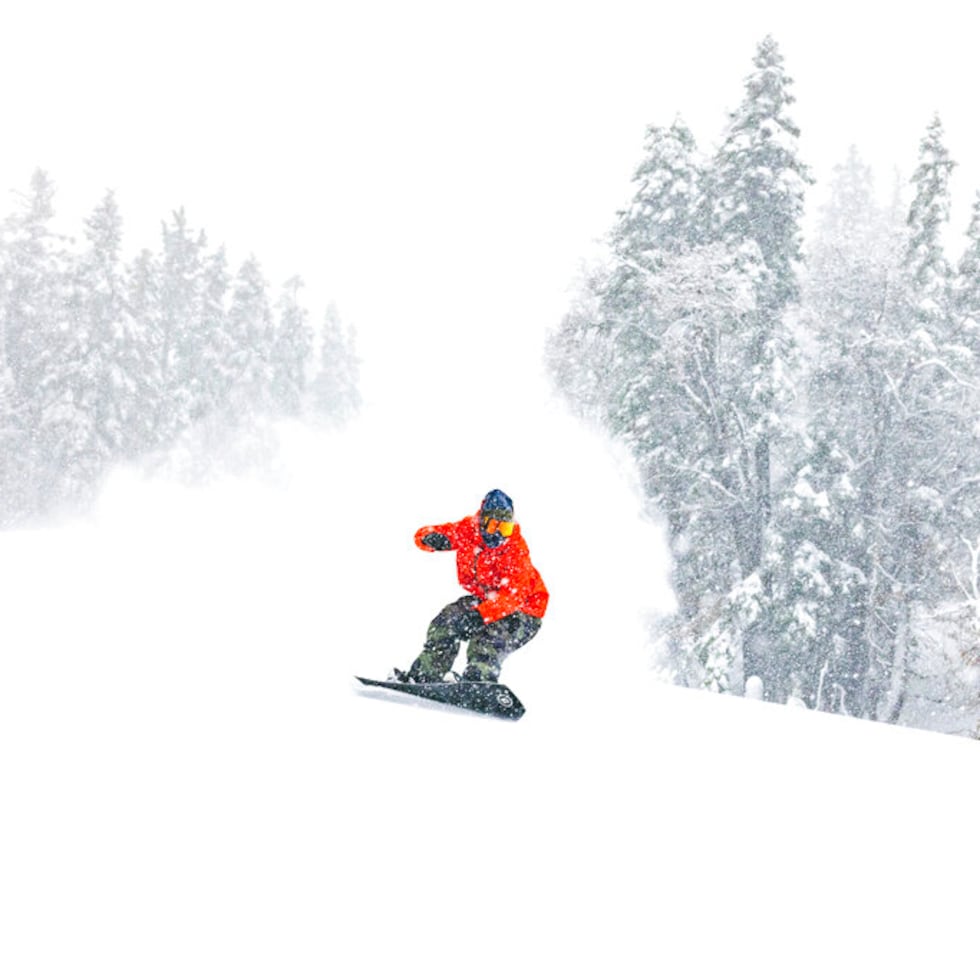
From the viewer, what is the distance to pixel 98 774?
15.3 feet

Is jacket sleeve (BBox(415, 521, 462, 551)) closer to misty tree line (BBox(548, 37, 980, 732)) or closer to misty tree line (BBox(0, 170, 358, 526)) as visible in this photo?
misty tree line (BBox(548, 37, 980, 732))

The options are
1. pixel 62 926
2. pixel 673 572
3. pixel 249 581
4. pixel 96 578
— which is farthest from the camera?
pixel 673 572

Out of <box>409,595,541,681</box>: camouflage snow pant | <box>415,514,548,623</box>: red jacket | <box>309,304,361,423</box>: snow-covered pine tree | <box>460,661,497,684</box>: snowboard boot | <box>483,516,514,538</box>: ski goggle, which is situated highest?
<box>309,304,361,423</box>: snow-covered pine tree

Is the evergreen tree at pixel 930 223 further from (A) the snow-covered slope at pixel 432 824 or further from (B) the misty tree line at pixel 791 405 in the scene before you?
(A) the snow-covered slope at pixel 432 824

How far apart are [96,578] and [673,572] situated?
16.5 m

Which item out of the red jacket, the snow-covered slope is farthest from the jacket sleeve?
the snow-covered slope

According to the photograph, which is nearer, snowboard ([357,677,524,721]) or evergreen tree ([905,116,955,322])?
snowboard ([357,677,524,721])

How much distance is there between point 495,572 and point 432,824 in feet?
11.6

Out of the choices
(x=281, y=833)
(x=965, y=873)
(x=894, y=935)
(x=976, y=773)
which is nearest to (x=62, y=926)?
(x=281, y=833)

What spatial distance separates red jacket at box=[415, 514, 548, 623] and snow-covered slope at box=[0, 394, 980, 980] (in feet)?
2.80

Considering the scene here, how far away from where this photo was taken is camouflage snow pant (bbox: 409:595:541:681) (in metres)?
7.69

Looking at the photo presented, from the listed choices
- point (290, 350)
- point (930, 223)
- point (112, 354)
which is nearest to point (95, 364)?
point (112, 354)

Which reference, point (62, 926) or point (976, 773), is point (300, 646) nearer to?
point (976, 773)

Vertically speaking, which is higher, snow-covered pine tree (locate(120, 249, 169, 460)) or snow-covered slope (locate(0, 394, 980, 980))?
snow-covered pine tree (locate(120, 249, 169, 460))
